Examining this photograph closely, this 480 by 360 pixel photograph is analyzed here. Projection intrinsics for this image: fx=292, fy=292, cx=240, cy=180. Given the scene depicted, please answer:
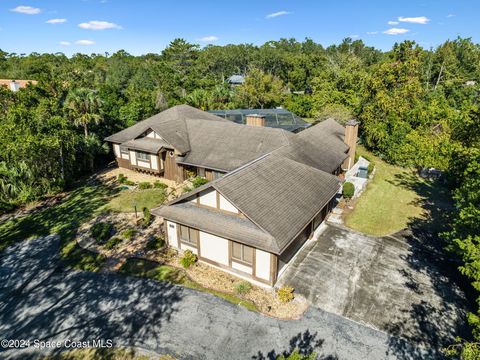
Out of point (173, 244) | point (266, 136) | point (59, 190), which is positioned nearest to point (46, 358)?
point (173, 244)

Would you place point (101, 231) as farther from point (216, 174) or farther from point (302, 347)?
point (302, 347)

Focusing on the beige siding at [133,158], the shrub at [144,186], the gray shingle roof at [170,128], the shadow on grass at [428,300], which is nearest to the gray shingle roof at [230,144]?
the gray shingle roof at [170,128]

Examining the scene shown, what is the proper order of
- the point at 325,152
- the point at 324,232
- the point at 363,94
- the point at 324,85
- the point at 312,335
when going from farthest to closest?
the point at 324,85 < the point at 363,94 < the point at 325,152 < the point at 324,232 < the point at 312,335

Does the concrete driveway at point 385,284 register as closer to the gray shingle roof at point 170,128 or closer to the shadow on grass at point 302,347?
the shadow on grass at point 302,347

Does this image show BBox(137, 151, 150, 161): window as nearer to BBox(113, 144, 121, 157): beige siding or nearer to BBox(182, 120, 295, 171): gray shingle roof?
BBox(113, 144, 121, 157): beige siding

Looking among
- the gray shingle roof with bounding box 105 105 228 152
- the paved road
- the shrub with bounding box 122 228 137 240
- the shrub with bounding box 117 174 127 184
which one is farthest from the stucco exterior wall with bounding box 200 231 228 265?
the shrub with bounding box 117 174 127 184

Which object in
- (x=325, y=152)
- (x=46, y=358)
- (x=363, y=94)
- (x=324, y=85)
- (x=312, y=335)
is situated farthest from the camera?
(x=324, y=85)

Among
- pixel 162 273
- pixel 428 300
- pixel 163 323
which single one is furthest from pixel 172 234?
pixel 428 300

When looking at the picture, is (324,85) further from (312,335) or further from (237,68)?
(237,68)
